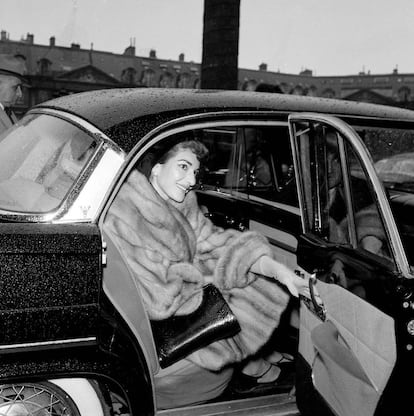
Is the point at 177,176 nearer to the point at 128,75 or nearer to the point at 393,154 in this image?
the point at 393,154


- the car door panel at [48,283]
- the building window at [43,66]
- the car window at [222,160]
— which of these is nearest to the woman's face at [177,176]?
the car door panel at [48,283]

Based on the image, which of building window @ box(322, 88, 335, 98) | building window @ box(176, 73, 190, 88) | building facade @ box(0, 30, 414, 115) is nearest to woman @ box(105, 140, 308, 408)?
building facade @ box(0, 30, 414, 115)

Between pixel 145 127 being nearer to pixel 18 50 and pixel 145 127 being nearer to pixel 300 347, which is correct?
pixel 300 347

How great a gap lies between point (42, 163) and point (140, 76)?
46144 millimetres

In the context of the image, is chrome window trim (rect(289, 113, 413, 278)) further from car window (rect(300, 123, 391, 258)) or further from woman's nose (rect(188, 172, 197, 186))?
woman's nose (rect(188, 172, 197, 186))

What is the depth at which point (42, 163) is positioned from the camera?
2.35m

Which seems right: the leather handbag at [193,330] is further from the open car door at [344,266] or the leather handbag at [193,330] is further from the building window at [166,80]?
the building window at [166,80]

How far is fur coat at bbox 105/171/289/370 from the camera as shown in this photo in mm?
2348

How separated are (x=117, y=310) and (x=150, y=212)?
0.52 meters

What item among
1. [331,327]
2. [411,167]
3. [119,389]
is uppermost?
→ [411,167]

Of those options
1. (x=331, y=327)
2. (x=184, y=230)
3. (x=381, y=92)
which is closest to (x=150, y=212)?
(x=184, y=230)

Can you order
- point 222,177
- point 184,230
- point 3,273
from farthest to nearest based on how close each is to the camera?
1. point 222,177
2. point 184,230
3. point 3,273

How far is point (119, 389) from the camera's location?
7.04ft

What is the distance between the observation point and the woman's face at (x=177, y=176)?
2.71m
